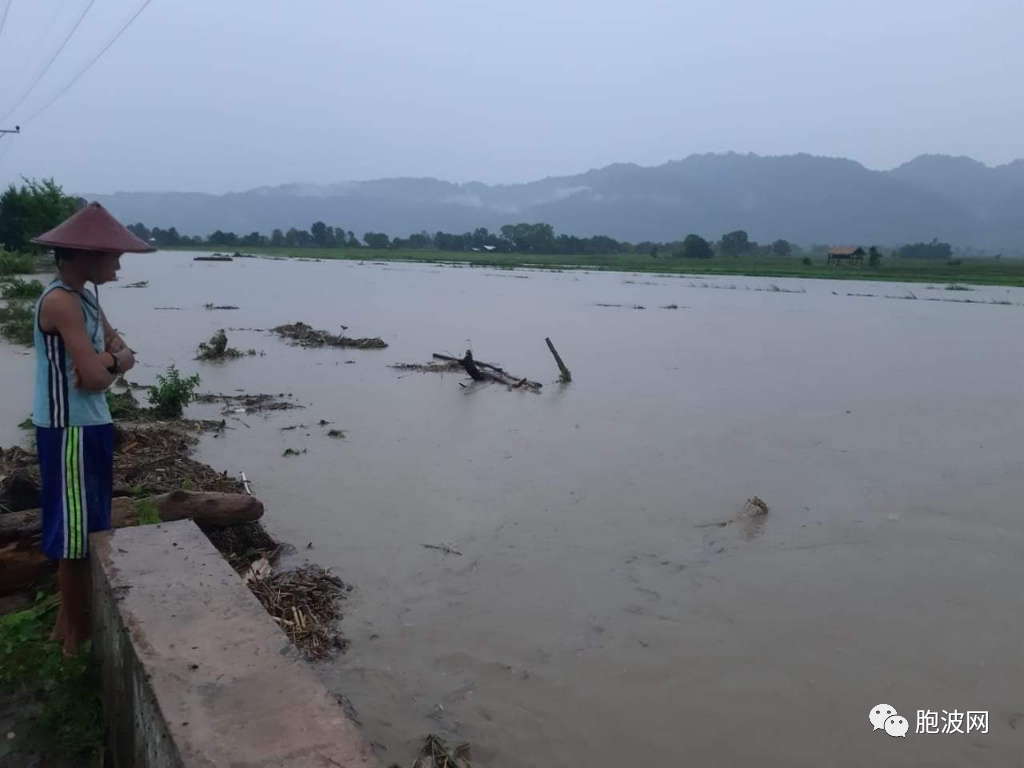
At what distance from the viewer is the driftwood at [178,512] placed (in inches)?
162

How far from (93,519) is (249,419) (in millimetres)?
6456

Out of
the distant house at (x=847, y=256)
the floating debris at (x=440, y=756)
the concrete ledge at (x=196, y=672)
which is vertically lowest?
the floating debris at (x=440, y=756)

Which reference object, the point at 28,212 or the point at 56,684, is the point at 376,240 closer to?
the point at 28,212

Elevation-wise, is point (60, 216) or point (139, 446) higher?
point (60, 216)

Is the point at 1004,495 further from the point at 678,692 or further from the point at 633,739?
the point at 633,739

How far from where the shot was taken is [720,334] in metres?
21.2

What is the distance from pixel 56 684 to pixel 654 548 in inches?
163

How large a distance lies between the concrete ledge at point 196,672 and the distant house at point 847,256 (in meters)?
65.6

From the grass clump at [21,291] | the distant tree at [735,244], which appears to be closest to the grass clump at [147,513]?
the grass clump at [21,291]

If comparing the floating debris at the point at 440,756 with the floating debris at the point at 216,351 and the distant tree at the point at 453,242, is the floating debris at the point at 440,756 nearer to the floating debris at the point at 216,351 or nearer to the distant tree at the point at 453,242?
the floating debris at the point at 216,351

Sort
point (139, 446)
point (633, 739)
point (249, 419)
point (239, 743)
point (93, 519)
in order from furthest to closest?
point (249, 419) < point (139, 446) < point (633, 739) < point (93, 519) < point (239, 743)

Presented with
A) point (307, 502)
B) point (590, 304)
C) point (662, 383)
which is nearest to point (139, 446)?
point (307, 502)

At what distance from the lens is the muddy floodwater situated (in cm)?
407

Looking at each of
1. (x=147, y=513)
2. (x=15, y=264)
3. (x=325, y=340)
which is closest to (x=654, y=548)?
(x=147, y=513)
